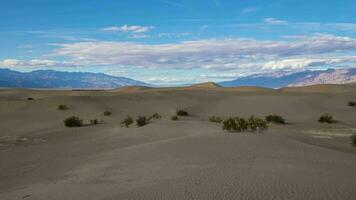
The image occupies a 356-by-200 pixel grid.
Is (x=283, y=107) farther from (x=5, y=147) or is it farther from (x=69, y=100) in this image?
(x=5, y=147)

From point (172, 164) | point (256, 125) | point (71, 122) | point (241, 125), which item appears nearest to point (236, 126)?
point (241, 125)

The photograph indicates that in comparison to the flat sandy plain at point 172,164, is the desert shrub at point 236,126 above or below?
above

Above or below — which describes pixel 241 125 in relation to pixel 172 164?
above

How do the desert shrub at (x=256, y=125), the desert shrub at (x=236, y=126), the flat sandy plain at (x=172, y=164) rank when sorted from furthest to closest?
the desert shrub at (x=256, y=125) < the desert shrub at (x=236, y=126) < the flat sandy plain at (x=172, y=164)

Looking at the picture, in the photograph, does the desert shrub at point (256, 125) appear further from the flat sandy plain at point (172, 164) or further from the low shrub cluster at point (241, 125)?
the flat sandy plain at point (172, 164)

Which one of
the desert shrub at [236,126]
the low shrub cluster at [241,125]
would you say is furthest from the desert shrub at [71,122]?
the desert shrub at [236,126]

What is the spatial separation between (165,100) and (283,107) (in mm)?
12307

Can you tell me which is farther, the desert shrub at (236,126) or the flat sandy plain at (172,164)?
the desert shrub at (236,126)

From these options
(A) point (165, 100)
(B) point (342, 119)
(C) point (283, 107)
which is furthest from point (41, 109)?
(B) point (342, 119)

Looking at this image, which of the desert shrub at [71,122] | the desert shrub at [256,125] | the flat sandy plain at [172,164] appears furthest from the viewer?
the desert shrub at [71,122]

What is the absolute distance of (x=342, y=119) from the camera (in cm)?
3778

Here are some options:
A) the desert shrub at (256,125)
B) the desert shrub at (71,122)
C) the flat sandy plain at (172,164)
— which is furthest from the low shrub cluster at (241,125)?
the desert shrub at (71,122)

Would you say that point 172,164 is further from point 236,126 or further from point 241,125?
point 241,125

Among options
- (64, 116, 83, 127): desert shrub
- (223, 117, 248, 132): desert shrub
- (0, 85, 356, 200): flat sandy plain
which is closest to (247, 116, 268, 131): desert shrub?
(223, 117, 248, 132): desert shrub
